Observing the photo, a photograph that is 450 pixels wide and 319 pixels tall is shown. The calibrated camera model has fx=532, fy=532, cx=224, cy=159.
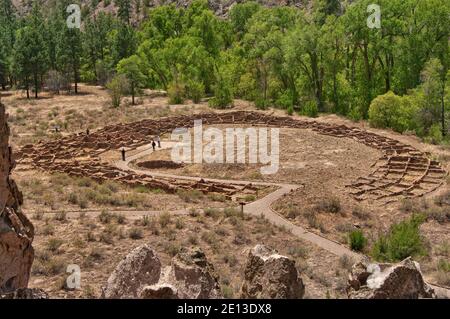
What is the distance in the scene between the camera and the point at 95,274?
16.4 m

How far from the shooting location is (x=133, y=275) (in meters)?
8.88

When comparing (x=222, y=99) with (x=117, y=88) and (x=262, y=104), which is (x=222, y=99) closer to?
(x=262, y=104)

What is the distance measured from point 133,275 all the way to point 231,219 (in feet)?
44.7

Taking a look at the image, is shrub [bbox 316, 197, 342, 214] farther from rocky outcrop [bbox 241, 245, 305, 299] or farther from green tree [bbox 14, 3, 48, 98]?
green tree [bbox 14, 3, 48, 98]

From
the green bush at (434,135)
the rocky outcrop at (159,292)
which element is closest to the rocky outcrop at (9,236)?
the rocky outcrop at (159,292)

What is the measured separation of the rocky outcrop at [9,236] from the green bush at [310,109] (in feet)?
133

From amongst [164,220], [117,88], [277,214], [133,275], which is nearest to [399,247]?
[277,214]

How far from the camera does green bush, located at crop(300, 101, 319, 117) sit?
1943 inches

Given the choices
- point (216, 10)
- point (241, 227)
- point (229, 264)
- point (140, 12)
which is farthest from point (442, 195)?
point (140, 12)

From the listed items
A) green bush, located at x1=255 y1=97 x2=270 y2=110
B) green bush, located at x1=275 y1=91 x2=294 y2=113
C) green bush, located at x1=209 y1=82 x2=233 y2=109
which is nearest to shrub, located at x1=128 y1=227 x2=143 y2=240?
green bush, located at x1=275 y1=91 x2=294 y2=113

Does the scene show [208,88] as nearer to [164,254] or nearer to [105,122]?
[105,122]

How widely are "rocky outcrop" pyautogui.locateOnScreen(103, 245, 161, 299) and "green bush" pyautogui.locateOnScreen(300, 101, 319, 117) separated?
41.6 metres

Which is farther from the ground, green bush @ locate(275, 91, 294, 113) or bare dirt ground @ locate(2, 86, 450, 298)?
green bush @ locate(275, 91, 294, 113)

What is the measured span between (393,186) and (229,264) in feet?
49.7
